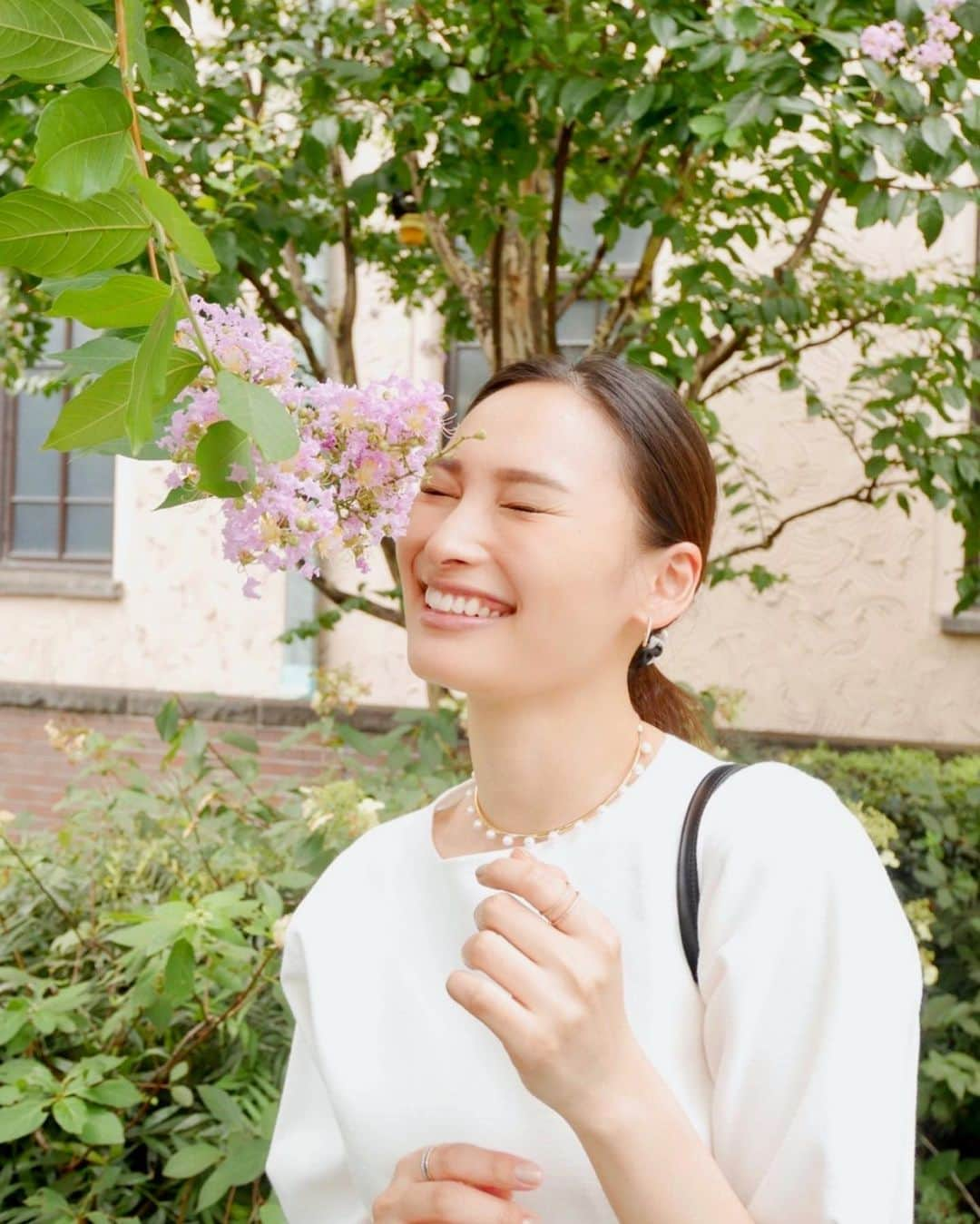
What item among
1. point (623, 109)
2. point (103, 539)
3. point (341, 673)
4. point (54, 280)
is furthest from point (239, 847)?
point (103, 539)

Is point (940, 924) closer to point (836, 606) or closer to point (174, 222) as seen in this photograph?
point (836, 606)

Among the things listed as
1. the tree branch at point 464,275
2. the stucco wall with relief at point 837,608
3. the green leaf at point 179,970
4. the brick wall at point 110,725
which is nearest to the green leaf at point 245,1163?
the green leaf at point 179,970

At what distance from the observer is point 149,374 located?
692 millimetres

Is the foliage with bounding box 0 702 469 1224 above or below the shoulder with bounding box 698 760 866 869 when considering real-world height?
below

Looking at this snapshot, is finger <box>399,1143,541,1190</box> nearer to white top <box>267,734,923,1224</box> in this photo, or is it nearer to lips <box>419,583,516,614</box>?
white top <box>267,734,923,1224</box>

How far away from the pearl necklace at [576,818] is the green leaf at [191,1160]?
1.21 m

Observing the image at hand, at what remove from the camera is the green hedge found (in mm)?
2117

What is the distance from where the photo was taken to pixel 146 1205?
93.3 inches

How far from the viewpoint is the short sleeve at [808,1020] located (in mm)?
921

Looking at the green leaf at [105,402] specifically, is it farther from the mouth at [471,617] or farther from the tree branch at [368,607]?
the tree branch at [368,607]

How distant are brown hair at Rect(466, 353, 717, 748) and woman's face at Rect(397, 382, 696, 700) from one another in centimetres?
2

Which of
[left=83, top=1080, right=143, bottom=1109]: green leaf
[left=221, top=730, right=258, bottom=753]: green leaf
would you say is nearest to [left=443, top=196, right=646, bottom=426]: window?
[left=221, top=730, right=258, bottom=753]: green leaf

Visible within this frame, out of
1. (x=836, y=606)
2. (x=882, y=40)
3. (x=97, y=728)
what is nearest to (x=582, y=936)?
(x=882, y=40)

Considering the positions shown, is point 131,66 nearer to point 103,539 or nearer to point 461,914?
point 461,914
